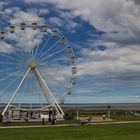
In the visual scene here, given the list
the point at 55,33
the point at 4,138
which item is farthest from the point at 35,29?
the point at 4,138

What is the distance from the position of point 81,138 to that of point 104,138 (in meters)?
1.85

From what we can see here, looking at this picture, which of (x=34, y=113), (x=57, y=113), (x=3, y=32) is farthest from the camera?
(x=34, y=113)

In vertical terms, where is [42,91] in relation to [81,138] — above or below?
above

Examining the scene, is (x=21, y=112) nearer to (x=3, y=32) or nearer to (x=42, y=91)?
(x=42, y=91)

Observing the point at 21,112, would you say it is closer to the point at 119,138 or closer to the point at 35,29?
the point at 35,29

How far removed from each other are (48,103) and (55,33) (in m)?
12.9

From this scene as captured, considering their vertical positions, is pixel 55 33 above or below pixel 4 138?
above

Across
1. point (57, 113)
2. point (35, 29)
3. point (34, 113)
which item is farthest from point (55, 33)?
point (34, 113)

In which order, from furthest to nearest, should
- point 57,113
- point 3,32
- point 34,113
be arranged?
point 34,113 < point 57,113 < point 3,32

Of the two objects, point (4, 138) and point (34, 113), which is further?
point (34, 113)

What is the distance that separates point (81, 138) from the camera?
36.7 m

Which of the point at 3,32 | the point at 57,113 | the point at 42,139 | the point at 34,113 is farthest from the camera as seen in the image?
the point at 34,113

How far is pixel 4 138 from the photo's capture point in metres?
36.8

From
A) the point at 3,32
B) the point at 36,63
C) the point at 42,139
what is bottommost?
the point at 42,139
